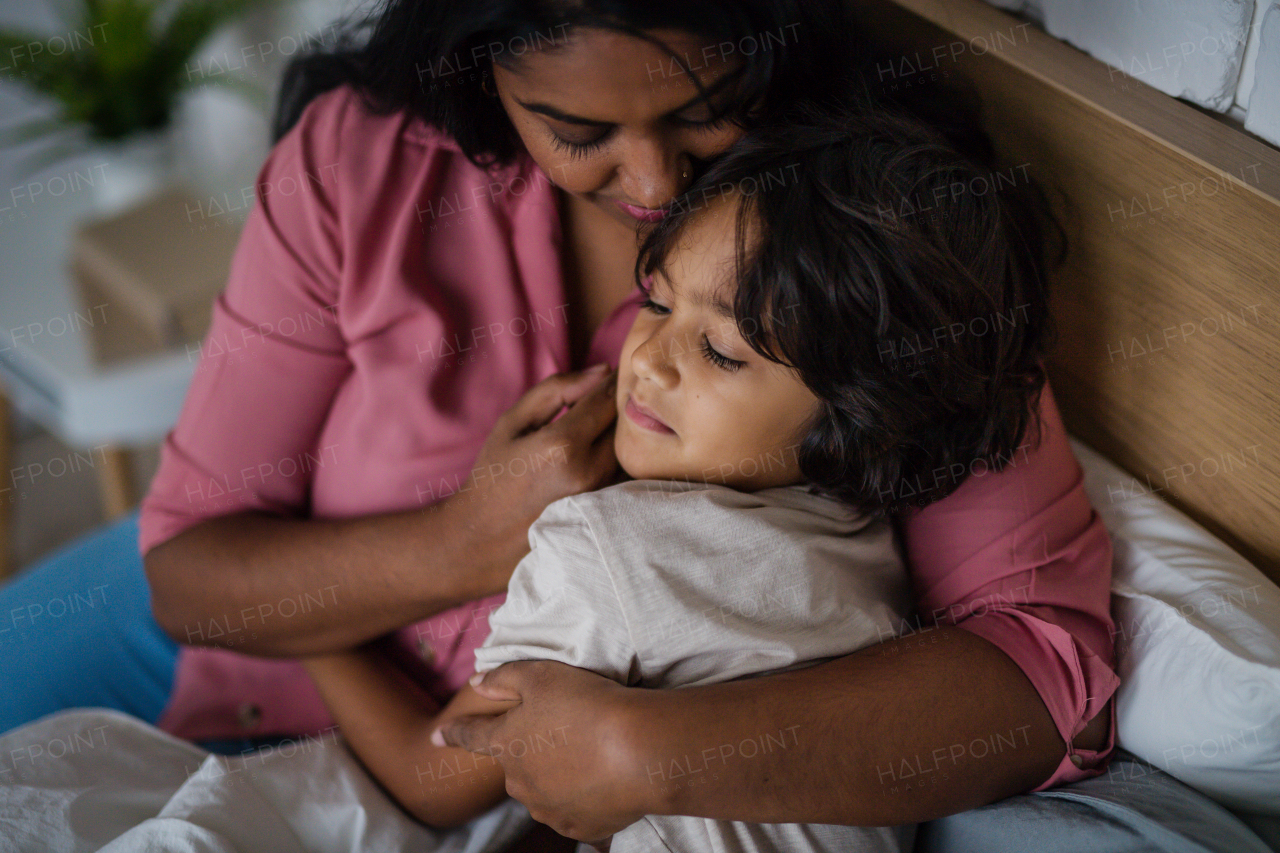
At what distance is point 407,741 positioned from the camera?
108 centimetres

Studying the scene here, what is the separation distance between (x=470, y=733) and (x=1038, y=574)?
0.61 meters

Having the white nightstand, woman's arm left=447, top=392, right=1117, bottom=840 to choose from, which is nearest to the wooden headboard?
woman's arm left=447, top=392, right=1117, bottom=840

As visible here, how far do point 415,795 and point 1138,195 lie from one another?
104cm

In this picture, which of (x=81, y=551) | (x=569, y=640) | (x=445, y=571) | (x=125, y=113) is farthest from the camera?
(x=125, y=113)

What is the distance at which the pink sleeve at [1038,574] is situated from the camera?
95 cm

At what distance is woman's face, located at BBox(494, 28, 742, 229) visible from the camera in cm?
87

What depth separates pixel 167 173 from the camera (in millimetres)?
2150

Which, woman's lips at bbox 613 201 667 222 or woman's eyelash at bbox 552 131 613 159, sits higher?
woman's eyelash at bbox 552 131 613 159

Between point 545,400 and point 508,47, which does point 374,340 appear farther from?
point 508,47

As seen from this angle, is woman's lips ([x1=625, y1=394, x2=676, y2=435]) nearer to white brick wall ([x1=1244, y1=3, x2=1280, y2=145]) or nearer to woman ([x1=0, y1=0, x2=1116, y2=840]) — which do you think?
woman ([x1=0, y1=0, x2=1116, y2=840])

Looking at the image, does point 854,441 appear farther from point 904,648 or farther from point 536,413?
point 536,413

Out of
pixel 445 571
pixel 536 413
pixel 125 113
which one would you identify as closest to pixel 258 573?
pixel 445 571

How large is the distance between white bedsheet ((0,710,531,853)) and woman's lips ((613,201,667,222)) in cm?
69

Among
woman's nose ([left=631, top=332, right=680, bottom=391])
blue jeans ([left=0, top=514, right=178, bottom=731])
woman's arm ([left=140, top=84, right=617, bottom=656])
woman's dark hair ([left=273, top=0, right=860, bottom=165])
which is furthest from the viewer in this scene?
blue jeans ([left=0, top=514, right=178, bottom=731])
